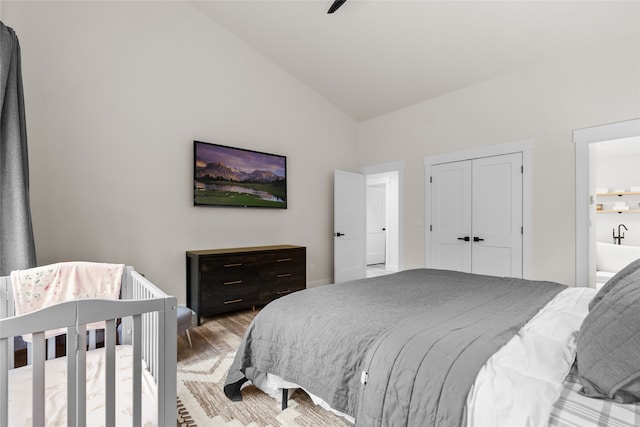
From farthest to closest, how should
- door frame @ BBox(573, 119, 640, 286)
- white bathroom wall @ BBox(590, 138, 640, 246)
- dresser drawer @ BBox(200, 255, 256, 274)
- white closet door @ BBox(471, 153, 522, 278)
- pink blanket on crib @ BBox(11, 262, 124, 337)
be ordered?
1. white bathroom wall @ BBox(590, 138, 640, 246)
2. white closet door @ BBox(471, 153, 522, 278)
3. dresser drawer @ BBox(200, 255, 256, 274)
4. door frame @ BBox(573, 119, 640, 286)
5. pink blanket on crib @ BBox(11, 262, 124, 337)

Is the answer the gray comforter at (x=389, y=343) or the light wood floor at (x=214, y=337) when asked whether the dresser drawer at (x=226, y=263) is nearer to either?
the light wood floor at (x=214, y=337)

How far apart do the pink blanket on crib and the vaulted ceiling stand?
316 centimetres

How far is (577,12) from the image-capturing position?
2775mm

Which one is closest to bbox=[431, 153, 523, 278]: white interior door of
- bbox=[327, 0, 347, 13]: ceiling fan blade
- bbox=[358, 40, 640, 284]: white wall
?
bbox=[358, 40, 640, 284]: white wall

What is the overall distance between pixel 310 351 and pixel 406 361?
0.51m

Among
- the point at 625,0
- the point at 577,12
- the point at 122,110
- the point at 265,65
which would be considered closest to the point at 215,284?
the point at 122,110

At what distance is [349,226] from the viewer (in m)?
5.15

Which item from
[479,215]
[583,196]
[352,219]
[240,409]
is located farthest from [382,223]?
[240,409]

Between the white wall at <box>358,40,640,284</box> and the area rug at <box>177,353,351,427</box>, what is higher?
the white wall at <box>358,40,640,284</box>

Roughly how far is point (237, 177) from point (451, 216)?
9.46 feet

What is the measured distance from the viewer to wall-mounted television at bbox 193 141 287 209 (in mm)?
3693

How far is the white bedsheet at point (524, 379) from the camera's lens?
870mm

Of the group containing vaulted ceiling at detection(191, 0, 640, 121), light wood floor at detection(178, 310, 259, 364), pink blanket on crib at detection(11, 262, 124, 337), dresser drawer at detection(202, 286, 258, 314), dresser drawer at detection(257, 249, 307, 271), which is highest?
vaulted ceiling at detection(191, 0, 640, 121)

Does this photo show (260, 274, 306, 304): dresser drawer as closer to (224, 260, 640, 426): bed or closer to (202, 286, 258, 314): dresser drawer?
(202, 286, 258, 314): dresser drawer
